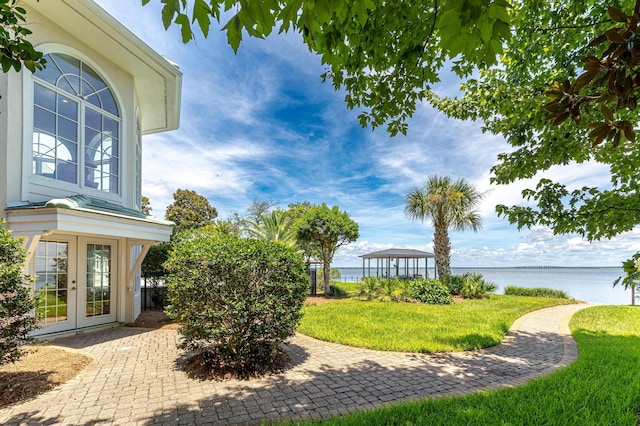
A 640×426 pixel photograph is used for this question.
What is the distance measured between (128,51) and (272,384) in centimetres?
923

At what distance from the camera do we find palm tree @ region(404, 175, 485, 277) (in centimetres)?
1800

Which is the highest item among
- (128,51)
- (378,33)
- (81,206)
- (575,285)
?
(128,51)

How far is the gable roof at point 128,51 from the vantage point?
288 inches

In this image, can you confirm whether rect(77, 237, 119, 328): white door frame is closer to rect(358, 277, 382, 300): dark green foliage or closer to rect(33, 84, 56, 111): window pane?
rect(33, 84, 56, 111): window pane

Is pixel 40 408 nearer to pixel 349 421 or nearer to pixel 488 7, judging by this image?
pixel 349 421

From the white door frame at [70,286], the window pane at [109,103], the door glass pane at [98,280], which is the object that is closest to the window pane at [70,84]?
the window pane at [109,103]

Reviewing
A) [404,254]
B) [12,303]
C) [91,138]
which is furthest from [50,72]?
[404,254]

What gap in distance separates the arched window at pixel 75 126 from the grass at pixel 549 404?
27.4ft

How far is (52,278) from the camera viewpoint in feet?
25.5

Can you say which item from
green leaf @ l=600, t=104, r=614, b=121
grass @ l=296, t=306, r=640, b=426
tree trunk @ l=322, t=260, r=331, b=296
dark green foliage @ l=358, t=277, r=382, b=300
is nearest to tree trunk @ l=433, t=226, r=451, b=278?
dark green foliage @ l=358, t=277, r=382, b=300

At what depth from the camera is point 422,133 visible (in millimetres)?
14039

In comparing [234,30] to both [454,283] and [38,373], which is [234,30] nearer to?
[38,373]

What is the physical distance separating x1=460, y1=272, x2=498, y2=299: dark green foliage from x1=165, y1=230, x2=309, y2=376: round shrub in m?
12.8

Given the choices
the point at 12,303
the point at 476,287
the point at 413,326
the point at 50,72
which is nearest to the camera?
the point at 12,303
